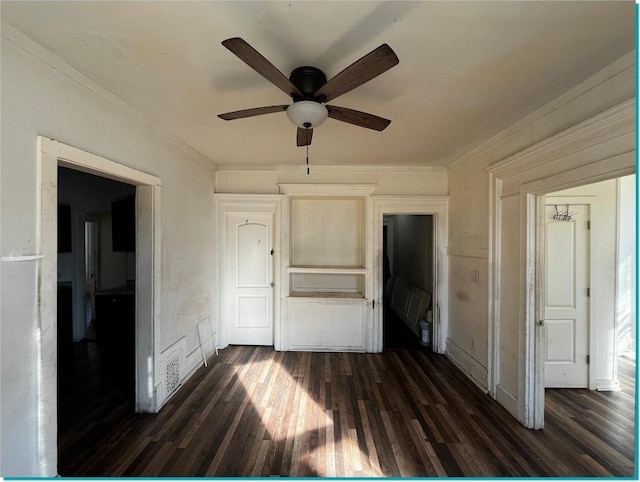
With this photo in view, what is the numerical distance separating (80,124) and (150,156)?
663 mm

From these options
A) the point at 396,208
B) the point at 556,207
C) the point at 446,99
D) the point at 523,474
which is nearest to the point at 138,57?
the point at 446,99

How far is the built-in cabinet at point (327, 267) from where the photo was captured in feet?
12.3

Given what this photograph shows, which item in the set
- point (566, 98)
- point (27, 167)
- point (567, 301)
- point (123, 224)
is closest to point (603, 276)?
point (567, 301)

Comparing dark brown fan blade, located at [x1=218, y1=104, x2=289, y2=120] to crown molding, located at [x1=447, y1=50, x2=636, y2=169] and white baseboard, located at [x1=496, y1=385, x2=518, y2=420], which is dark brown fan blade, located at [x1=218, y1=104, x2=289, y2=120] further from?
white baseboard, located at [x1=496, y1=385, x2=518, y2=420]

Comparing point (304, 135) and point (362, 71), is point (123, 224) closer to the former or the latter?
point (304, 135)

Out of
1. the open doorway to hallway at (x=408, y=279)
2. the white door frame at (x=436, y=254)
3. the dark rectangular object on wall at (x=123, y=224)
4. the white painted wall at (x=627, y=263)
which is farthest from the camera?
the open doorway to hallway at (x=408, y=279)

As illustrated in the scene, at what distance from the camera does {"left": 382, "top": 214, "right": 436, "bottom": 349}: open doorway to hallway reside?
4090mm

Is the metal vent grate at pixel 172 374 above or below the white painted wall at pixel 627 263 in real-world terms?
below

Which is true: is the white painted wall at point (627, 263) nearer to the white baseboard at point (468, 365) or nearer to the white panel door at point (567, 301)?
the white panel door at point (567, 301)

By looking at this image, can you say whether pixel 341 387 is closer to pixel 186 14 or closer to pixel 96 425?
Result: pixel 96 425

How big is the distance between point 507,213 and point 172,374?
3.65 m

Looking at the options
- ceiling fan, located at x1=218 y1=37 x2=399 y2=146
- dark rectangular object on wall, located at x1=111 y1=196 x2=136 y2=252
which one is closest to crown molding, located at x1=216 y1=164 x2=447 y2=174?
dark rectangular object on wall, located at x1=111 y1=196 x2=136 y2=252

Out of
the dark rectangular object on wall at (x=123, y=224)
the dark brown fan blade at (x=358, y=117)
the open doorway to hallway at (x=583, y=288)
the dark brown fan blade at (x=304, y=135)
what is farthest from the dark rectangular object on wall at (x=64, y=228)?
the open doorway to hallway at (x=583, y=288)

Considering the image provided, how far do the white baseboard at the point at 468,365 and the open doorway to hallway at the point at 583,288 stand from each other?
64cm
